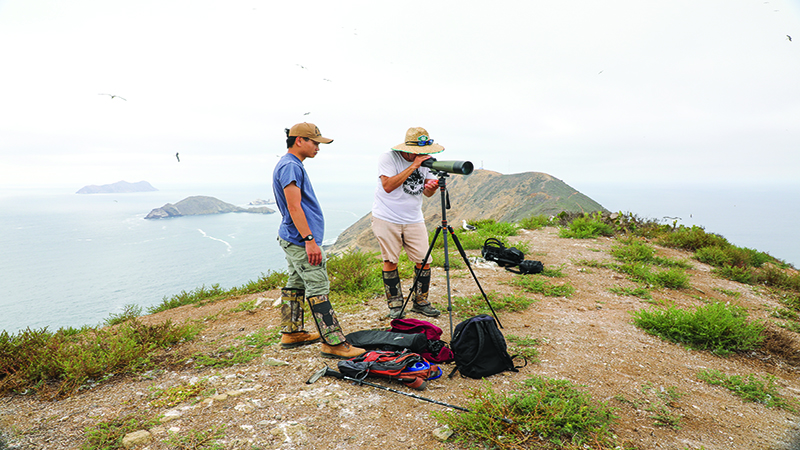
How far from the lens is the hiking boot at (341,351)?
359 cm

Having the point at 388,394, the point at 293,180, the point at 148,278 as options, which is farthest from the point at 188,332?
the point at 148,278

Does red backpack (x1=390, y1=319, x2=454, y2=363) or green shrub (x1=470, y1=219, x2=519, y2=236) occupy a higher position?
green shrub (x1=470, y1=219, x2=519, y2=236)

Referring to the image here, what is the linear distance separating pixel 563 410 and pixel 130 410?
11.9 ft

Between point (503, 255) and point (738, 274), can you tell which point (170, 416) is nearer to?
point (503, 255)

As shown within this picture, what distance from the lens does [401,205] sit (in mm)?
4520

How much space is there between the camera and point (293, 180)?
331cm

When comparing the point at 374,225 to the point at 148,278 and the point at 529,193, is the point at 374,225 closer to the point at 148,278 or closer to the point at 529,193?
the point at 529,193

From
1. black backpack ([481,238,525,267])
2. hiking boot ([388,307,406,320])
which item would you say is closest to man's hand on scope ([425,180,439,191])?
hiking boot ([388,307,406,320])

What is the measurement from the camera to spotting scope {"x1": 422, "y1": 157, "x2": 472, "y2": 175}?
3.46m

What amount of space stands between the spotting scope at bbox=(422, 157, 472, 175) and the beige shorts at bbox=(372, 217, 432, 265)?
0.98 metres

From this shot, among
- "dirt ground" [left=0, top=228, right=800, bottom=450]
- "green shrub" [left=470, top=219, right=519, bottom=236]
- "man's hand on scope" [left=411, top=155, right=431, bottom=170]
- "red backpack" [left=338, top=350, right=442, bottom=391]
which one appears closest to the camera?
"dirt ground" [left=0, top=228, right=800, bottom=450]

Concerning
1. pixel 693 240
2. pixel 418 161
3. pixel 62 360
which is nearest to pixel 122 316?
pixel 62 360

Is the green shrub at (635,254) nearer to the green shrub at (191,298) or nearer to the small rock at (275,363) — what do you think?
the small rock at (275,363)

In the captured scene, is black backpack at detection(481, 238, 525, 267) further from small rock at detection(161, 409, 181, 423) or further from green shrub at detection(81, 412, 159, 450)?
green shrub at detection(81, 412, 159, 450)
